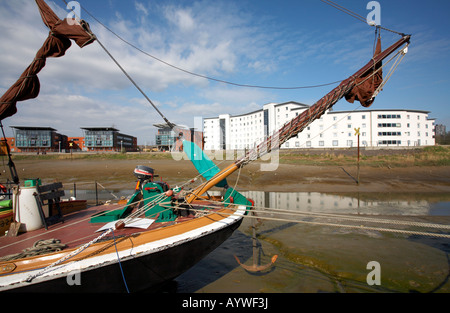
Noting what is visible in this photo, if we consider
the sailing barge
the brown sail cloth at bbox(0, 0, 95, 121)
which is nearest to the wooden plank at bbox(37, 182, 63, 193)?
the sailing barge

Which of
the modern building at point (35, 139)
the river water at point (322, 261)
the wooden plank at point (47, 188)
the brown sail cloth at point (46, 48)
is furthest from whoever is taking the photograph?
the modern building at point (35, 139)

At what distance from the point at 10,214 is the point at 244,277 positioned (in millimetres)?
5795

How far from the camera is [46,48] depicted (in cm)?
532

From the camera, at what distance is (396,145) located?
4688cm

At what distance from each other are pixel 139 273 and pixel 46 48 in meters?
5.85

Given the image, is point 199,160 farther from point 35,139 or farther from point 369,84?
point 35,139

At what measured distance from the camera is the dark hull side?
128 inches

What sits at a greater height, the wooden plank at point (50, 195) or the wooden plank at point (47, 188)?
the wooden plank at point (47, 188)

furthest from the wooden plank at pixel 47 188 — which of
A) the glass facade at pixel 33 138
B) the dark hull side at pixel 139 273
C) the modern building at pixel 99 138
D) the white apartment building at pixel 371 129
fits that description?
the glass facade at pixel 33 138

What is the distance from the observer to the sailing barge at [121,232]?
129 inches

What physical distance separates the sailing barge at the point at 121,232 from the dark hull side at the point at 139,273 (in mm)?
14

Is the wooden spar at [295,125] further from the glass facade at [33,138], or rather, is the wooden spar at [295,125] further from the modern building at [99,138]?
the glass facade at [33,138]
